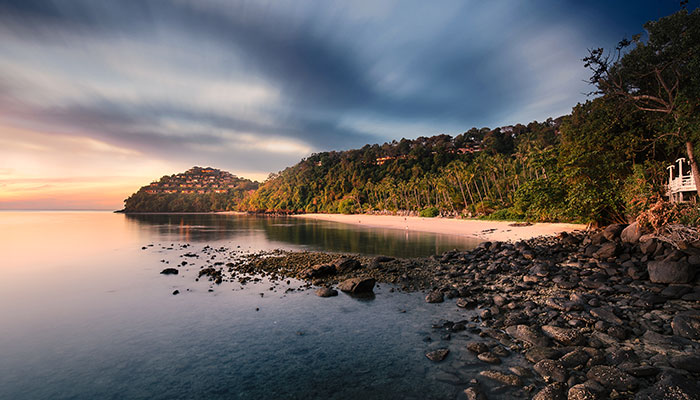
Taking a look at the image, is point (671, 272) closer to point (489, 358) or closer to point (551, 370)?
point (551, 370)

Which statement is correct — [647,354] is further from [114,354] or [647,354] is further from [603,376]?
[114,354]

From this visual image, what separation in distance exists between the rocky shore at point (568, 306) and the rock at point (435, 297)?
46 millimetres

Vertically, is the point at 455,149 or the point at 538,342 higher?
the point at 455,149

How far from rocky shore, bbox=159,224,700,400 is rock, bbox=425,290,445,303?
46 mm

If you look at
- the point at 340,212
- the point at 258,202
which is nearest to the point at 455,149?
the point at 340,212

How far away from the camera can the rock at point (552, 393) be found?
5.98 metres

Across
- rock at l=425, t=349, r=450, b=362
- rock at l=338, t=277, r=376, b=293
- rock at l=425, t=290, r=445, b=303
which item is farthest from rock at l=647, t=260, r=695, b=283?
rock at l=338, t=277, r=376, b=293

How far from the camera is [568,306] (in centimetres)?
1039

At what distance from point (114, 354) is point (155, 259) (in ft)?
66.3

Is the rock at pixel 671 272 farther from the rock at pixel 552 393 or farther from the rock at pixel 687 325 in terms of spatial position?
the rock at pixel 552 393

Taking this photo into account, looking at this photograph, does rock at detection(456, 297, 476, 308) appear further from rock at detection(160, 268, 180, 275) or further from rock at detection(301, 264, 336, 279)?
rock at detection(160, 268, 180, 275)

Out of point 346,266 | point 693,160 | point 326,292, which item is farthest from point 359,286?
point 693,160

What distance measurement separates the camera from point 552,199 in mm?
26953

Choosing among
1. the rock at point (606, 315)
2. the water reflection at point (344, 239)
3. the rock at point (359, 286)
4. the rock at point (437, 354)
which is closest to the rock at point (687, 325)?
the rock at point (606, 315)
